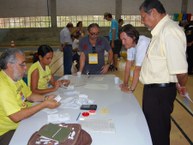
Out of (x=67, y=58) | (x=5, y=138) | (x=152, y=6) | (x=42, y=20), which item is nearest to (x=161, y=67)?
(x=152, y=6)

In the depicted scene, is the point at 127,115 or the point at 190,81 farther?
the point at 190,81

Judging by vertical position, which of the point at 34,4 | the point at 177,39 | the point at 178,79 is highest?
the point at 34,4

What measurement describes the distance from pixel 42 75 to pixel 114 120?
1.33 meters

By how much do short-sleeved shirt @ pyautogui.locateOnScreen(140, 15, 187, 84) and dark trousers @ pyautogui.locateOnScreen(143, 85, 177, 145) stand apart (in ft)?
0.29

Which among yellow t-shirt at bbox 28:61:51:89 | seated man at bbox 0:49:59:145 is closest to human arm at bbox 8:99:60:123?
seated man at bbox 0:49:59:145

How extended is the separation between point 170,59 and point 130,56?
1.10 meters

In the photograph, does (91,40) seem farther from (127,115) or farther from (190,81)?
(190,81)

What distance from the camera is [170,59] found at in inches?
68.1

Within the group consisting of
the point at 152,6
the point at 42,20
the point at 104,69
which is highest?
the point at 42,20

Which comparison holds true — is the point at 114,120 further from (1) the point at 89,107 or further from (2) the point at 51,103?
(2) the point at 51,103

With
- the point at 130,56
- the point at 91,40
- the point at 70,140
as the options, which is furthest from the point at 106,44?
the point at 70,140

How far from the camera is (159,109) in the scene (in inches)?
77.5

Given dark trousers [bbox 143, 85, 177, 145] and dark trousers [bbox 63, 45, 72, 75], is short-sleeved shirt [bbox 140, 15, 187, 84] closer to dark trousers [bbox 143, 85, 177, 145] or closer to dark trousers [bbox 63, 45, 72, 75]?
dark trousers [bbox 143, 85, 177, 145]

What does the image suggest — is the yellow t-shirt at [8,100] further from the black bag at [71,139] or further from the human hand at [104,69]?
the human hand at [104,69]
